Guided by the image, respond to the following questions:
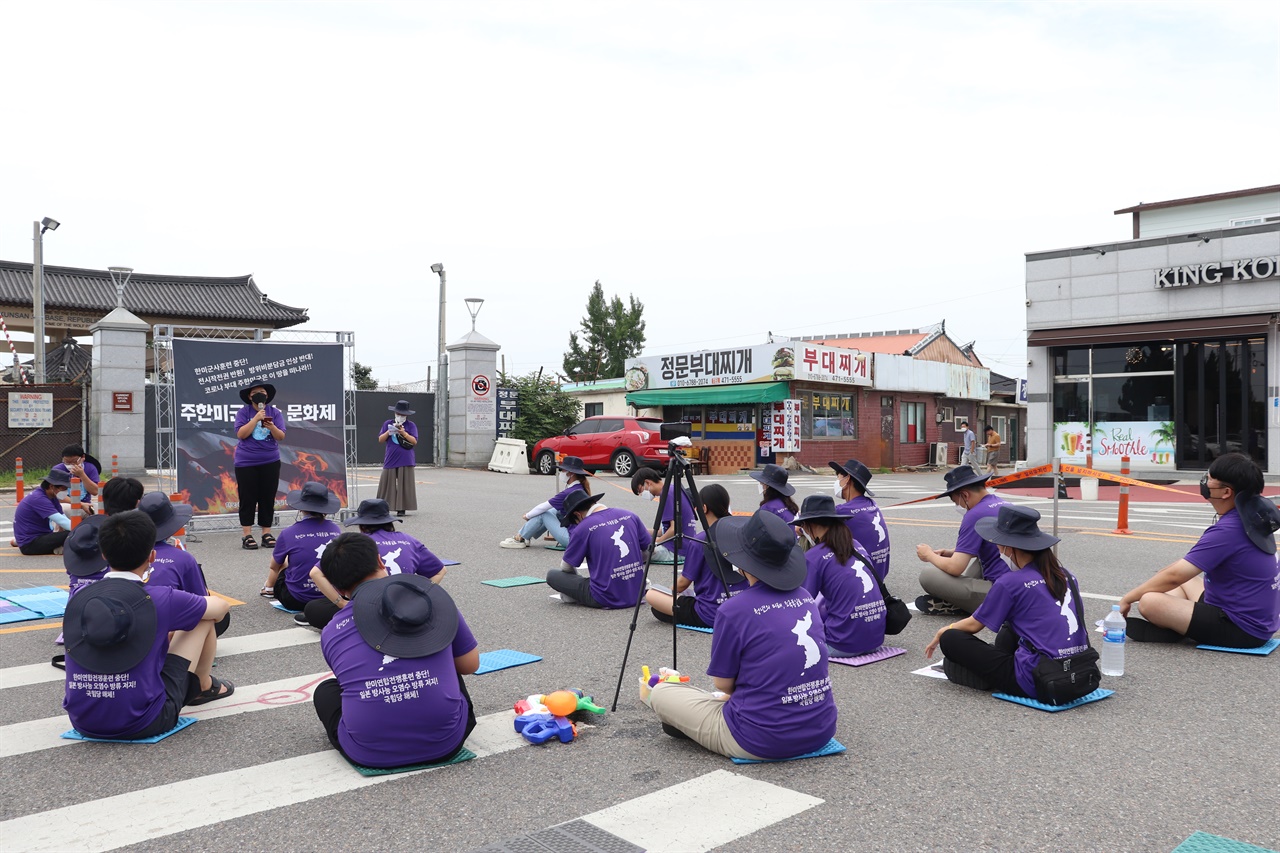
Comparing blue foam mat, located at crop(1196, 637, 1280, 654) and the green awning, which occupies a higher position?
the green awning

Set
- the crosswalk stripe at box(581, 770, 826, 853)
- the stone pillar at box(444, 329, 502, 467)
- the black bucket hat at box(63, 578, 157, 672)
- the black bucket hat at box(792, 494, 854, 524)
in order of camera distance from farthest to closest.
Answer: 1. the stone pillar at box(444, 329, 502, 467)
2. the black bucket hat at box(792, 494, 854, 524)
3. the black bucket hat at box(63, 578, 157, 672)
4. the crosswalk stripe at box(581, 770, 826, 853)

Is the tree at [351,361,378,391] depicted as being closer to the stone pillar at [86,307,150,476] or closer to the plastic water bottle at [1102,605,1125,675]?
the stone pillar at [86,307,150,476]

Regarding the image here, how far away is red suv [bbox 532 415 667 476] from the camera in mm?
24547

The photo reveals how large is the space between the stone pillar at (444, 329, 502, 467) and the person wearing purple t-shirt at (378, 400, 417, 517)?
12769 mm

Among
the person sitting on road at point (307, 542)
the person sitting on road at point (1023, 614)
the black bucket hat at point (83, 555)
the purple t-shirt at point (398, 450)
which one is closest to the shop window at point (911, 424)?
the purple t-shirt at point (398, 450)

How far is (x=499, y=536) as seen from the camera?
1262 centimetres

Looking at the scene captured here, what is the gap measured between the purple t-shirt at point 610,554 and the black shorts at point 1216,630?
4054 mm

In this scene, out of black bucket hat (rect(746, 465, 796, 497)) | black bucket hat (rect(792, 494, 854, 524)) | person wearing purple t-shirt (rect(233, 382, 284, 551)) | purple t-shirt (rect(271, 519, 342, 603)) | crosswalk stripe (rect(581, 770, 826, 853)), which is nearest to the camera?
crosswalk stripe (rect(581, 770, 826, 853))

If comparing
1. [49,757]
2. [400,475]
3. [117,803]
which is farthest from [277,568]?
[400,475]

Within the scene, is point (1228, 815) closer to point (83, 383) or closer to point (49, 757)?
point (49, 757)

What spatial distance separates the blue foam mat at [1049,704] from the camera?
512 centimetres

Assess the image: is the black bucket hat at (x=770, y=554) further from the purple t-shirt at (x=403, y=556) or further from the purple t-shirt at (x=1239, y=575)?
the purple t-shirt at (x=1239, y=575)

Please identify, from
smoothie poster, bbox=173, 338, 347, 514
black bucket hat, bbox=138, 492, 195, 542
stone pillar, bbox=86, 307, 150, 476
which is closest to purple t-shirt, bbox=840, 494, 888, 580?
black bucket hat, bbox=138, 492, 195, 542

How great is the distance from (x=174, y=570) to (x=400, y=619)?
2.19 meters
